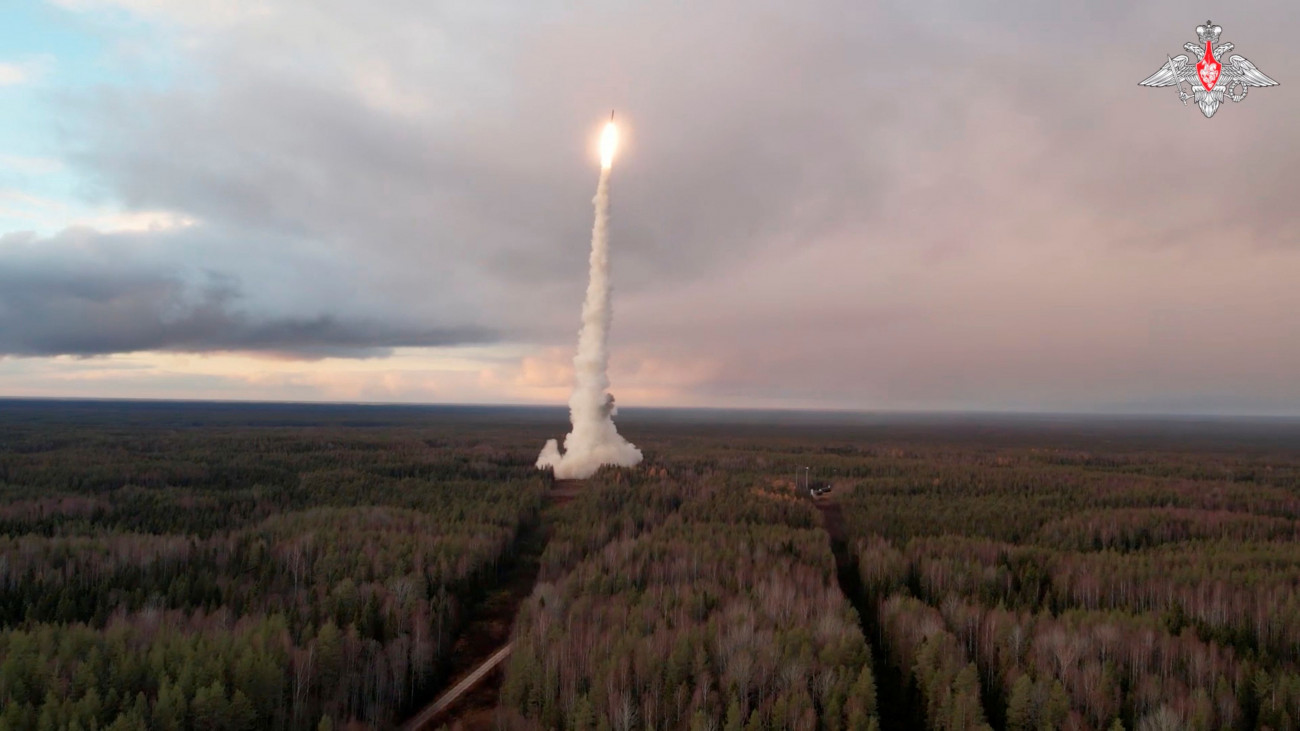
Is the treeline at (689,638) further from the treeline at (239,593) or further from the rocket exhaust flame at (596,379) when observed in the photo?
the rocket exhaust flame at (596,379)

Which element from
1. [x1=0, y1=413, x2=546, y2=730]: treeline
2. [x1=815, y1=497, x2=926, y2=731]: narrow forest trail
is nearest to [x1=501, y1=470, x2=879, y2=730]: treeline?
[x1=815, y1=497, x2=926, y2=731]: narrow forest trail

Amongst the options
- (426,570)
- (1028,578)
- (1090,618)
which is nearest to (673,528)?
(426,570)

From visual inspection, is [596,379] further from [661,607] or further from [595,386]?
[661,607]

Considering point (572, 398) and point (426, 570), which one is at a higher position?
point (572, 398)

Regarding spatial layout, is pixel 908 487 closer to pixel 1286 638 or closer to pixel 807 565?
pixel 807 565

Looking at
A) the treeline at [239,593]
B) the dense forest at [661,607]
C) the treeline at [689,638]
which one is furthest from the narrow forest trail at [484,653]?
the treeline at [689,638]
